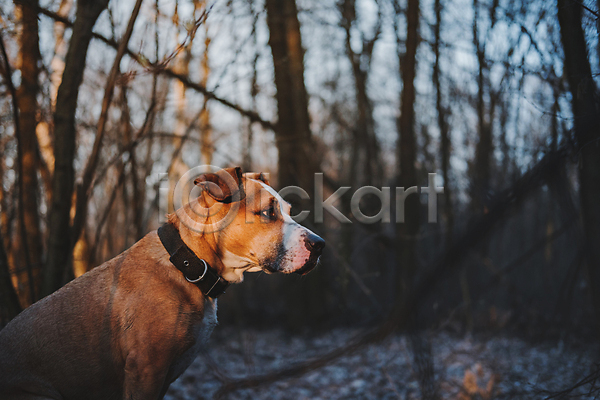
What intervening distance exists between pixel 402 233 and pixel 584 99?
17.5ft

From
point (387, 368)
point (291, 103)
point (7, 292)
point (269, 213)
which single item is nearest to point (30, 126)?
point (7, 292)

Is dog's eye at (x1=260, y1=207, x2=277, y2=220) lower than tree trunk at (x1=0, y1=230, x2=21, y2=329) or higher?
higher

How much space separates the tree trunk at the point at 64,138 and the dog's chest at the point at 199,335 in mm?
1692

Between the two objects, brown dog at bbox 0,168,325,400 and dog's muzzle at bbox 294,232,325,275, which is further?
dog's muzzle at bbox 294,232,325,275

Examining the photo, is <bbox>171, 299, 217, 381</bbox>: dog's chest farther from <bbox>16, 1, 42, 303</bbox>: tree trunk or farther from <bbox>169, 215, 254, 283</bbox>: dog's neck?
<bbox>16, 1, 42, 303</bbox>: tree trunk

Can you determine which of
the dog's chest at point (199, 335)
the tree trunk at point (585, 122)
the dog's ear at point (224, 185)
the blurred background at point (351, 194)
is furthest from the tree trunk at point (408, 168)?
the dog's chest at point (199, 335)

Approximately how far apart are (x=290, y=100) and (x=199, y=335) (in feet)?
20.1

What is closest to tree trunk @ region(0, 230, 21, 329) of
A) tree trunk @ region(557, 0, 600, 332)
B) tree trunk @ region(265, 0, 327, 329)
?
tree trunk @ region(557, 0, 600, 332)

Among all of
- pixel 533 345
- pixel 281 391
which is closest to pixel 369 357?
pixel 281 391

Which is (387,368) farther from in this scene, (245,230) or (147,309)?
(147,309)

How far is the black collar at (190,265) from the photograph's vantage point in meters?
2.61

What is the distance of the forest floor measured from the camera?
5.14 metres

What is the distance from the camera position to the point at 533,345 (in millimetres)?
7754

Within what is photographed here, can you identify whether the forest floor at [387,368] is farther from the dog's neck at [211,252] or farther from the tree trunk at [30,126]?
the tree trunk at [30,126]
